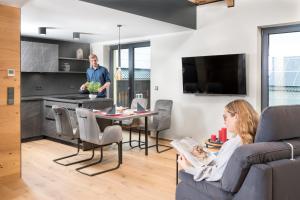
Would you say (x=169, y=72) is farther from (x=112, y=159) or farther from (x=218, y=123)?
(x=112, y=159)

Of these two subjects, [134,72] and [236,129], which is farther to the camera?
[134,72]

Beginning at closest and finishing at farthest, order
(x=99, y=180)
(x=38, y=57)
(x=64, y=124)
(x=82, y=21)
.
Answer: (x=99, y=180) < (x=64, y=124) < (x=82, y=21) < (x=38, y=57)

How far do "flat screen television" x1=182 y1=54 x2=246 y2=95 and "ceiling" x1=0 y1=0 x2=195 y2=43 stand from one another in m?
0.77

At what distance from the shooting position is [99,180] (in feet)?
12.0

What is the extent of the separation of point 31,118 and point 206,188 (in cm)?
A: 494

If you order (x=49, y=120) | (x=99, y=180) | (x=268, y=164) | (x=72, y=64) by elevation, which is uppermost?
(x=72, y=64)

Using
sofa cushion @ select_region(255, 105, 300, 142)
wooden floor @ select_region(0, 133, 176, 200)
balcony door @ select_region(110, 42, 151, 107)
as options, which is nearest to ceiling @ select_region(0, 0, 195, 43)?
balcony door @ select_region(110, 42, 151, 107)

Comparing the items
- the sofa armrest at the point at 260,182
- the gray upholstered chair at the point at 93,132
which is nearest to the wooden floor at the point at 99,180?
the gray upholstered chair at the point at 93,132

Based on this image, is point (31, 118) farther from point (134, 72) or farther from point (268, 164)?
point (268, 164)

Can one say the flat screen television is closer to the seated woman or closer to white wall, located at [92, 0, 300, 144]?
white wall, located at [92, 0, 300, 144]

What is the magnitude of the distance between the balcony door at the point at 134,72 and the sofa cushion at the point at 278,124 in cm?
485

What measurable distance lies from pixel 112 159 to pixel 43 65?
10.2 feet

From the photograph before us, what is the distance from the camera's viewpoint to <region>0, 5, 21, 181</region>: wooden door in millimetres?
3494

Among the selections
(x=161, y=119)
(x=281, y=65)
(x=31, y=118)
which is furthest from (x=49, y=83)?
(x=281, y=65)
